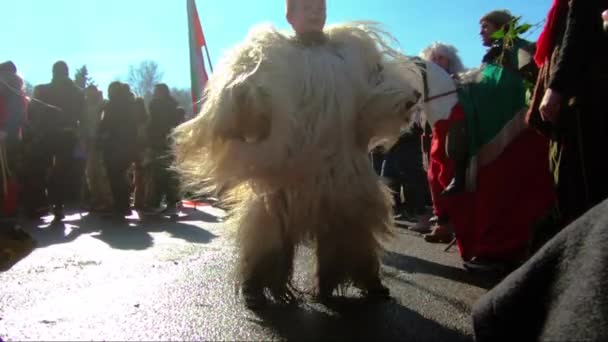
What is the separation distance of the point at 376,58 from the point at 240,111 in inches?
34.5

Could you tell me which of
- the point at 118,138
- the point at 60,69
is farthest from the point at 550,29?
the point at 60,69

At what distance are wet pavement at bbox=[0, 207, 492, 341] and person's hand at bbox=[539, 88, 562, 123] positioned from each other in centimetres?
106

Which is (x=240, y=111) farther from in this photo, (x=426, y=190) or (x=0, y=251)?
(x=426, y=190)

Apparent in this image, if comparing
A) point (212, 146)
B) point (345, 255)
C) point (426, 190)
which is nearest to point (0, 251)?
point (212, 146)

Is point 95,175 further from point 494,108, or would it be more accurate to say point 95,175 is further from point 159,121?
point 494,108

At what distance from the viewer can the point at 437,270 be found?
4.45 metres

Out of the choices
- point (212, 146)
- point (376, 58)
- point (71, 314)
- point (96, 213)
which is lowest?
point (96, 213)

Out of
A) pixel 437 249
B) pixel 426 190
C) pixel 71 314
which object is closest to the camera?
pixel 71 314

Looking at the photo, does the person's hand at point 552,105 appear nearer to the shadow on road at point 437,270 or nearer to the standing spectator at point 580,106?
the standing spectator at point 580,106

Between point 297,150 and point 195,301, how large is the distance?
1.06 meters

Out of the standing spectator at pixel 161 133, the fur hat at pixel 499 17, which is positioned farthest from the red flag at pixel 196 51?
the fur hat at pixel 499 17

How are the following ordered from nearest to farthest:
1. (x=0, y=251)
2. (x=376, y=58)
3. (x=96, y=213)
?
(x=376, y=58) → (x=0, y=251) → (x=96, y=213)

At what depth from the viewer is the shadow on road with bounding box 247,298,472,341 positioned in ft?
9.11

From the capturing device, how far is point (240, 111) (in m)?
3.15
